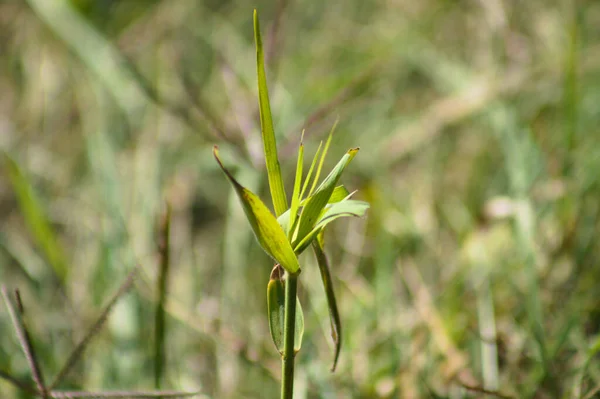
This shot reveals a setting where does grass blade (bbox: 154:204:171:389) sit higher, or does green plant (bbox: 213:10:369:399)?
grass blade (bbox: 154:204:171:389)

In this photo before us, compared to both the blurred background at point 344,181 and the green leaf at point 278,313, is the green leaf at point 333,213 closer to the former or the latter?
the green leaf at point 278,313

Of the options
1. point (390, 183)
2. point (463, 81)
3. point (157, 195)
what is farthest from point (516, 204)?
point (157, 195)

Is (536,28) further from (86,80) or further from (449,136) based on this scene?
(86,80)

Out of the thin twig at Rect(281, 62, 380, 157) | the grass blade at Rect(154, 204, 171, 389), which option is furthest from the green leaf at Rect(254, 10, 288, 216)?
the thin twig at Rect(281, 62, 380, 157)

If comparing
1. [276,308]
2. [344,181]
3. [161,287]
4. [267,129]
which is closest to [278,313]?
[276,308]

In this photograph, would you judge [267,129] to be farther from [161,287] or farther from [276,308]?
[161,287]

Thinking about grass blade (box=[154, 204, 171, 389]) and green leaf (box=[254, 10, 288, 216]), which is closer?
green leaf (box=[254, 10, 288, 216])

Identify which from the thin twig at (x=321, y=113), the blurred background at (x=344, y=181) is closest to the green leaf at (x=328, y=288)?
the blurred background at (x=344, y=181)

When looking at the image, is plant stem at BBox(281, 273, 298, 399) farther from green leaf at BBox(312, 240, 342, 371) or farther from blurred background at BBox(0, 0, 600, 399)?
blurred background at BBox(0, 0, 600, 399)
